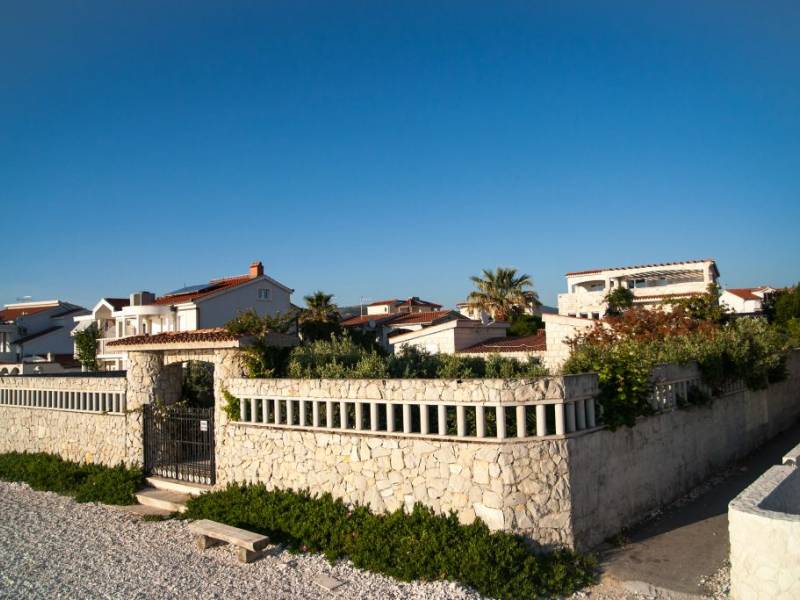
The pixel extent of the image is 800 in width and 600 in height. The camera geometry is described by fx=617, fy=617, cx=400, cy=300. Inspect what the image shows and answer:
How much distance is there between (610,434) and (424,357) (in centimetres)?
512

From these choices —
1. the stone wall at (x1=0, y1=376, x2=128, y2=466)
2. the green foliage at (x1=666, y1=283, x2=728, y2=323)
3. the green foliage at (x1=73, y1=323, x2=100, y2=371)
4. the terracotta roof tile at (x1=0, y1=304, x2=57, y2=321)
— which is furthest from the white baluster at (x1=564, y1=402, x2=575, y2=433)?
the terracotta roof tile at (x1=0, y1=304, x2=57, y2=321)

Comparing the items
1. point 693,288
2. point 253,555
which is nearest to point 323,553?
point 253,555

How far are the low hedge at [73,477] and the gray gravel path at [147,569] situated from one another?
4.55 ft

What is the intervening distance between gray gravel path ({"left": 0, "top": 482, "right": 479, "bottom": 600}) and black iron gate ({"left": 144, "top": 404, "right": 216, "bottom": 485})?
5.84ft

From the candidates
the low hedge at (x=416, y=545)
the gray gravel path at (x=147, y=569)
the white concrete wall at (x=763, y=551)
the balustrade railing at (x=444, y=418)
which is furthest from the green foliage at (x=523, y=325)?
the white concrete wall at (x=763, y=551)

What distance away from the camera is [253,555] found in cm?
936

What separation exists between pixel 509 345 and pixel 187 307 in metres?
23.1

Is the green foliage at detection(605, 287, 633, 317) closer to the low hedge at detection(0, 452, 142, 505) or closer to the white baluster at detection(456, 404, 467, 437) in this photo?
the white baluster at detection(456, 404, 467, 437)

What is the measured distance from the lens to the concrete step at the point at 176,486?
12781 mm


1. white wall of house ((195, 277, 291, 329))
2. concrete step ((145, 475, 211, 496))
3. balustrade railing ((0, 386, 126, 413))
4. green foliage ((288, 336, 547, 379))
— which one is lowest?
concrete step ((145, 475, 211, 496))

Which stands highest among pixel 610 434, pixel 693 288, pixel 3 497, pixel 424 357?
pixel 693 288

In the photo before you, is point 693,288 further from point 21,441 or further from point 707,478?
point 21,441

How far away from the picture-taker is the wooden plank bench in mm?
9266

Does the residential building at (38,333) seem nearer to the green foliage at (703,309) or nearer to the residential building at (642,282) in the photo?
the residential building at (642,282)
